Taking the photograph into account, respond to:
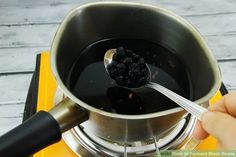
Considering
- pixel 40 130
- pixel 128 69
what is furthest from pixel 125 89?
pixel 40 130

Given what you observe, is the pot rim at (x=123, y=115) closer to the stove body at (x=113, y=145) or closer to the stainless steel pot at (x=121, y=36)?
the stainless steel pot at (x=121, y=36)

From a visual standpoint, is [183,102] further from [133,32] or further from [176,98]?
[133,32]

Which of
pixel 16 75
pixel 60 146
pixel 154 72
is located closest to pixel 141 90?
pixel 154 72

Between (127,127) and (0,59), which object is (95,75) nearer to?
(127,127)

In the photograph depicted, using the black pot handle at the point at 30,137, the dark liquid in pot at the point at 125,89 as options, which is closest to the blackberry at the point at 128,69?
the dark liquid in pot at the point at 125,89

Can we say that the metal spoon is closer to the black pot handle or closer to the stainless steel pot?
the stainless steel pot
